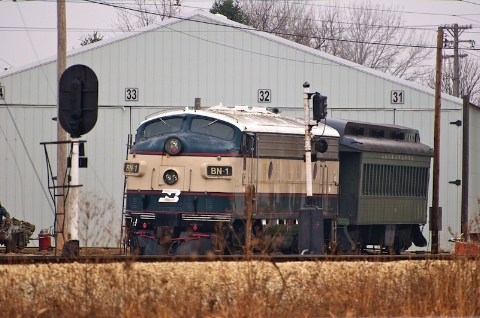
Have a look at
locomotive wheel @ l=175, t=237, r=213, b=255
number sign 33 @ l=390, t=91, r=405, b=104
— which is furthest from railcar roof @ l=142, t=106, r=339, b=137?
number sign 33 @ l=390, t=91, r=405, b=104

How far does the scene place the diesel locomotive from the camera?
18.2 m

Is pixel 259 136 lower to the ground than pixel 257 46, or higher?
lower

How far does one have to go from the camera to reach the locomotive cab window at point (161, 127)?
1925 cm

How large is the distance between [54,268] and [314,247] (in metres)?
8.62

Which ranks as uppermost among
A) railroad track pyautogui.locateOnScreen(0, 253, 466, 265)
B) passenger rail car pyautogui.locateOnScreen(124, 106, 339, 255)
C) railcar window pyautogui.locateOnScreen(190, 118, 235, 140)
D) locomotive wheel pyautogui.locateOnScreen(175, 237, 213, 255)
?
railcar window pyautogui.locateOnScreen(190, 118, 235, 140)

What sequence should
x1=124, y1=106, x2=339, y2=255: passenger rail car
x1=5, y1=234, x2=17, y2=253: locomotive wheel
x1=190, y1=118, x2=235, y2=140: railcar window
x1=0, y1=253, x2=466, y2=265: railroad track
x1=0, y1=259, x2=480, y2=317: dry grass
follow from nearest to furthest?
x1=0, y1=259, x2=480, y2=317: dry grass, x1=0, y1=253, x2=466, y2=265: railroad track, x1=124, y1=106, x2=339, y2=255: passenger rail car, x1=190, y1=118, x2=235, y2=140: railcar window, x1=5, y1=234, x2=17, y2=253: locomotive wheel

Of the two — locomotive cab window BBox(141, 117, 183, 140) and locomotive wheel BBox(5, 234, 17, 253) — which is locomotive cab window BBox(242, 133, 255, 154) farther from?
locomotive wheel BBox(5, 234, 17, 253)

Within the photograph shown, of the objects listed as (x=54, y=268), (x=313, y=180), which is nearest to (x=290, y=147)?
(x=313, y=180)

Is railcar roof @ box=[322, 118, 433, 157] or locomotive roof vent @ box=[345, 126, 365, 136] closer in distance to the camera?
railcar roof @ box=[322, 118, 433, 157]

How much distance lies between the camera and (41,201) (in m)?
31.7

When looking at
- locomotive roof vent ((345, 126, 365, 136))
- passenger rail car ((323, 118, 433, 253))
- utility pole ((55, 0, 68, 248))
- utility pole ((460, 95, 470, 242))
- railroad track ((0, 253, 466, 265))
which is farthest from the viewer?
utility pole ((460, 95, 470, 242))

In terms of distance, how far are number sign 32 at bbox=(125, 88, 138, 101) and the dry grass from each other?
20.2m

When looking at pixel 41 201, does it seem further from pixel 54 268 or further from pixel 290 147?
pixel 54 268

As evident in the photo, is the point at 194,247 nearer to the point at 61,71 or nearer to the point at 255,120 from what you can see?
the point at 255,120
